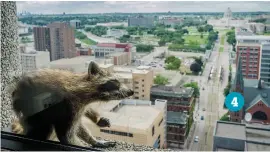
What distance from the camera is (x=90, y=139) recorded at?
23.5 inches

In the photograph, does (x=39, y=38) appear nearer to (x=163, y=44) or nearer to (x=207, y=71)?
(x=207, y=71)

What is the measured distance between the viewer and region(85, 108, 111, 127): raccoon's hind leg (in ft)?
1.92

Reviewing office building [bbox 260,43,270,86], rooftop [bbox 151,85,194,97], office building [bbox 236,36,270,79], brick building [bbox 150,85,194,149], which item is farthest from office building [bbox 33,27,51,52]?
office building [bbox 260,43,270,86]

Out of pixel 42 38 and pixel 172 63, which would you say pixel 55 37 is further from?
pixel 172 63

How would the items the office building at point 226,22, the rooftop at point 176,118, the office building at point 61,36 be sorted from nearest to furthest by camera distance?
the office building at point 61,36 < the rooftop at point 176,118 < the office building at point 226,22

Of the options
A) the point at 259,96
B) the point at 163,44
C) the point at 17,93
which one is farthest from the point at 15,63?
the point at 163,44

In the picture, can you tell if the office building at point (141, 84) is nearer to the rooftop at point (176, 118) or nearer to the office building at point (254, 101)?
the rooftop at point (176, 118)

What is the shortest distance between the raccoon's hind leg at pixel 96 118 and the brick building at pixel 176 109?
3.18 metres

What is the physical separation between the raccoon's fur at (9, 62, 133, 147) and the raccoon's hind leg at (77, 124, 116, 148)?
2 cm

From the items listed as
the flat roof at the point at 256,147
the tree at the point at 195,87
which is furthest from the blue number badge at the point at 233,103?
the tree at the point at 195,87

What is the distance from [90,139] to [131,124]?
4.39ft

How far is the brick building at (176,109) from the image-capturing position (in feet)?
12.8

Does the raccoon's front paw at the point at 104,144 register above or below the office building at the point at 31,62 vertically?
below

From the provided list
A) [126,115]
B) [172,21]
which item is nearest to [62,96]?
[126,115]
